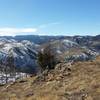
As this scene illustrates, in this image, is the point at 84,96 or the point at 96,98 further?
the point at 84,96

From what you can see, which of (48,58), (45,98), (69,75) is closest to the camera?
(45,98)

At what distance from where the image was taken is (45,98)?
77.4 ft

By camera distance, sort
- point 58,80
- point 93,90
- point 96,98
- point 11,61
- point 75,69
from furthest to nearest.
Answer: point 11,61, point 75,69, point 58,80, point 93,90, point 96,98

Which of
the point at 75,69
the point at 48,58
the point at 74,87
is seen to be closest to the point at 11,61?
the point at 48,58

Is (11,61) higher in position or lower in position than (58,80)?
lower

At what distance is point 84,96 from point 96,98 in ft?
6.45

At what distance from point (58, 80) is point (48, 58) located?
198ft

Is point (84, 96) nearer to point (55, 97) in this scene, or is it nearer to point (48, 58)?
point (55, 97)

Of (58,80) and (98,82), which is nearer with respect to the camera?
(98,82)

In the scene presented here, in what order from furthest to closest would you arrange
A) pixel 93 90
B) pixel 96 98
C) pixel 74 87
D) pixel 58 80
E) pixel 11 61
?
1. pixel 11 61
2. pixel 58 80
3. pixel 74 87
4. pixel 93 90
5. pixel 96 98

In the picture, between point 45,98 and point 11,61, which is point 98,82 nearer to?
point 45,98

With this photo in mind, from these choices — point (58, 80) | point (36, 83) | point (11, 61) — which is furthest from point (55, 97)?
point (11, 61)

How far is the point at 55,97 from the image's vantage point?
2397 cm

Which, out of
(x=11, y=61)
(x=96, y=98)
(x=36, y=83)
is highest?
(x=96, y=98)
